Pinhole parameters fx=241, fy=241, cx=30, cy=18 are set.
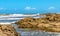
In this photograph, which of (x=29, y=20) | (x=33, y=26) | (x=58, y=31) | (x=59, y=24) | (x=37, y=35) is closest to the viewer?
Answer: (x=37, y=35)

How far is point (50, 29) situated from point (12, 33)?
1712cm

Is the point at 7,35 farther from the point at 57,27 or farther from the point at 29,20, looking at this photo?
the point at 29,20

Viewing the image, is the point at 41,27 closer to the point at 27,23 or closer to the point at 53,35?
the point at 27,23

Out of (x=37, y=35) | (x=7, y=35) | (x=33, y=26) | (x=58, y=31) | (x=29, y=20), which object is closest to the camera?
(x=7, y=35)

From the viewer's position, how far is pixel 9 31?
54.9 ft

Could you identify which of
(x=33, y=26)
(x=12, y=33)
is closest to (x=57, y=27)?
(x=33, y=26)

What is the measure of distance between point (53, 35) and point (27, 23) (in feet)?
44.7

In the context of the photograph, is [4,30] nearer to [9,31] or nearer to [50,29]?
[9,31]

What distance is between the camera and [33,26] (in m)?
38.7

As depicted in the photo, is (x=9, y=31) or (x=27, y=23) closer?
(x=9, y=31)

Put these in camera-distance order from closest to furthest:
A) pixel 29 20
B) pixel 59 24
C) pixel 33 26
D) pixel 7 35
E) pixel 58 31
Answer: pixel 7 35 < pixel 58 31 < pixel 59 24 < pixel 33 26 < pixel 29 20

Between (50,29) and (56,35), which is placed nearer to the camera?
(56,35)

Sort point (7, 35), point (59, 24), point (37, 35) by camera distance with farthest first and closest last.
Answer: point (59, 24), point (37, 35), point (7, 35)

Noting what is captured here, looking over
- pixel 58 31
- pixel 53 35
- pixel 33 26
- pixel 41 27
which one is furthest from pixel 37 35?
pixel 33 26
